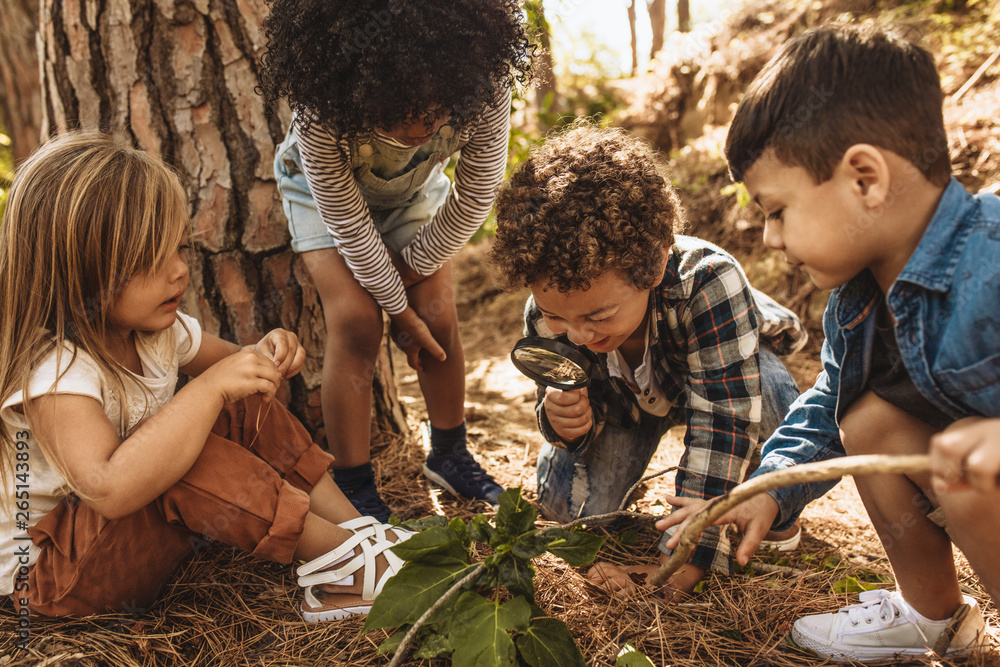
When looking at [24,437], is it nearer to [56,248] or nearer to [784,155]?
[56,248]

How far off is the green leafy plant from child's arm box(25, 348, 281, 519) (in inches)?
23.1

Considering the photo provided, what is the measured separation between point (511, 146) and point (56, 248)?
8.53 feet

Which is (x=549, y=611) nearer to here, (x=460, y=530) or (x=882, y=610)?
(x=460, y=530)

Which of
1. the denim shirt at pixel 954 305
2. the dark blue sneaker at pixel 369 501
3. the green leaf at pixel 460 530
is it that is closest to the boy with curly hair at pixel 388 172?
the dark blue sneaker at pixel 369 501

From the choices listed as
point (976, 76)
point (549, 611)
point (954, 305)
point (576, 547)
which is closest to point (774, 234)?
point (954, 305)

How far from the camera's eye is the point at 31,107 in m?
5.03

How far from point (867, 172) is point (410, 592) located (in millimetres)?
1245

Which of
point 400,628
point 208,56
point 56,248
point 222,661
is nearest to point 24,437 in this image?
point 56,248

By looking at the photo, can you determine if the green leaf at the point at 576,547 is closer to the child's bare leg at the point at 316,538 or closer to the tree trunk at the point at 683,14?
the child's bare leg at the point at 316,538

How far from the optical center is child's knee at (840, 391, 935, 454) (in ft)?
4.39

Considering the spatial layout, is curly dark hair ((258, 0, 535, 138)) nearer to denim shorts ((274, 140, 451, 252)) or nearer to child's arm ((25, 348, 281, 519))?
denim shorts ((274, 140, 451, 252))

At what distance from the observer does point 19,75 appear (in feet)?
16.1

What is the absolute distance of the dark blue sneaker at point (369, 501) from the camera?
2145 millimetres

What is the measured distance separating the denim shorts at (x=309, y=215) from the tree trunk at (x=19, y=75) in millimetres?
3600
